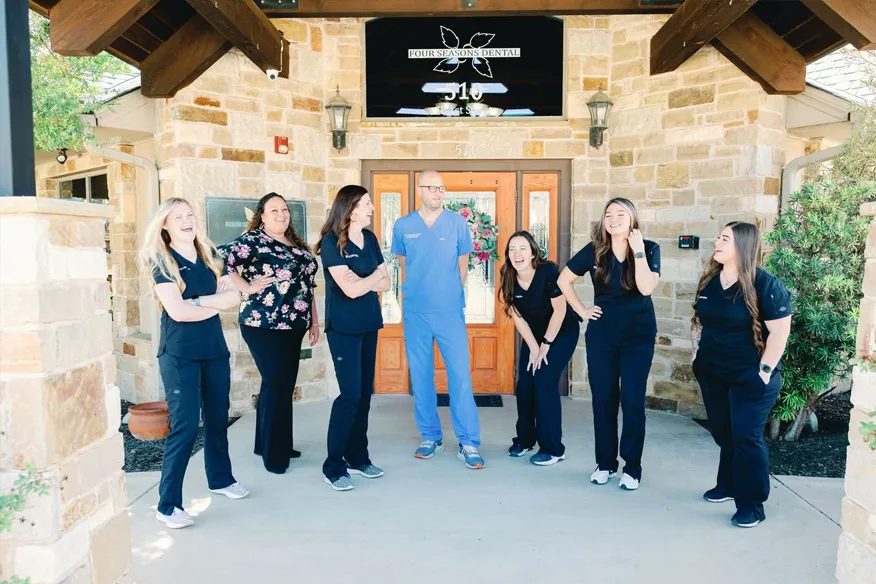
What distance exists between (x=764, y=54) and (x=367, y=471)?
13.2 ft

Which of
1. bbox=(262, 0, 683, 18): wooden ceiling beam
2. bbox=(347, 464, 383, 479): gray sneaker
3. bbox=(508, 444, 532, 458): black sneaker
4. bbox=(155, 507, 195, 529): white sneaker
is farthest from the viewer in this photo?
bbox=(262, 0, 683, 18): wooden ceiling beam

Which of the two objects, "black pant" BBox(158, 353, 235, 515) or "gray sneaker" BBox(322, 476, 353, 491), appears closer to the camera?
"black pant" BBox(158, 353, 235, 515)

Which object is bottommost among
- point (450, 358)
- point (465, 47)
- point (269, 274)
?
point (450, 358)

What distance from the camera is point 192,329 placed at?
2906mm

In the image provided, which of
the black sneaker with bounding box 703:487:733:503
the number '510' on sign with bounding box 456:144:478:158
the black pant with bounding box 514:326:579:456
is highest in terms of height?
the number '510' on sign with bounding box 456:144:478:158

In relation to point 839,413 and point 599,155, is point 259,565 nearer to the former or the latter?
point 599,155

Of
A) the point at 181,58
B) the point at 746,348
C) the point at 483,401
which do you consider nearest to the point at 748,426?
the point at 746,348

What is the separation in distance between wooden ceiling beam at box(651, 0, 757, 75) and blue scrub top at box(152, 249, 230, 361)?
11.3 ft

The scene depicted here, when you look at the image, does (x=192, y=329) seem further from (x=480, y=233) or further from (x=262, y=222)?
(x=480, y=233)

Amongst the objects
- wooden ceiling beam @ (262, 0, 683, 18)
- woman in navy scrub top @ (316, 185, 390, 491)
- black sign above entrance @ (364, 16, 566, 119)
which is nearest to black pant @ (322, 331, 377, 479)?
woman in navy scrub top @ (316, 185, 390, 491)

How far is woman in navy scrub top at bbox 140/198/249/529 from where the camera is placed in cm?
282

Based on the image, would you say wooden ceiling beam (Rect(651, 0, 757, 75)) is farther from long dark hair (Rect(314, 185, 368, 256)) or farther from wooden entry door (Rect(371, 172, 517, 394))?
long dark hair (Rect(314, 185, 368, 256))

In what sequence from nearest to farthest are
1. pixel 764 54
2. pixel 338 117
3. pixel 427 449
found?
pixel 427 449
pixel 764 54
pixel 338 117

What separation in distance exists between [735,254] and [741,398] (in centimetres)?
68
